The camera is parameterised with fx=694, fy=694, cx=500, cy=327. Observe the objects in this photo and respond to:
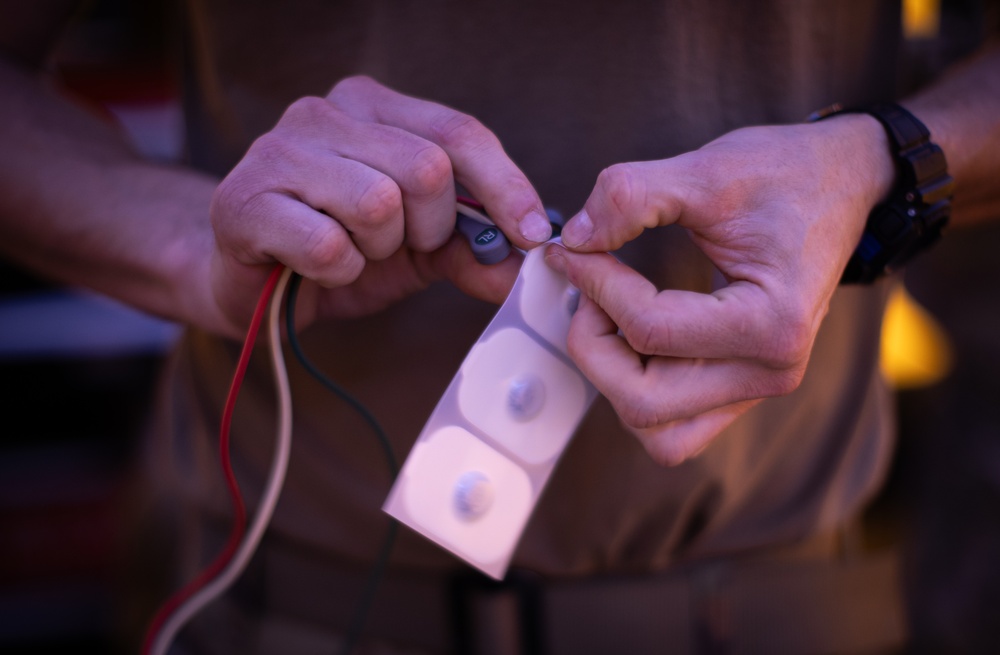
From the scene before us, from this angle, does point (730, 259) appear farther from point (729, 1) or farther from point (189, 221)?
point (189, 221)

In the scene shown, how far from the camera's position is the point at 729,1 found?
73 cm

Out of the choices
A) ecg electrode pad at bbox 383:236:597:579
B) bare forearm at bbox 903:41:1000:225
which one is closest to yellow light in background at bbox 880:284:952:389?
bare forearm at bbox 903:41:1000:225

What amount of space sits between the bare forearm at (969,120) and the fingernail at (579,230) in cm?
43

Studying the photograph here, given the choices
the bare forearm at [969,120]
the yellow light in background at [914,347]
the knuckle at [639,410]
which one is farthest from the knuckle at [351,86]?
the yellow light in background at [914,347]

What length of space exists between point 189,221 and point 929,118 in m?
0.82

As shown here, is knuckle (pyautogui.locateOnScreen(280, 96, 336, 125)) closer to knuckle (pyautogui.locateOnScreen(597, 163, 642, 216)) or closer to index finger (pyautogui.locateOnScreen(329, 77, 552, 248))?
index finger (pyautogui.locateOnScreen(329, 77, 552, 248))

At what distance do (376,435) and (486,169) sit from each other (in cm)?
34

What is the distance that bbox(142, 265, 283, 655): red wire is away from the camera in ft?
2.03

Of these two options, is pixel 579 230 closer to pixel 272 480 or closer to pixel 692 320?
pixel 692 320

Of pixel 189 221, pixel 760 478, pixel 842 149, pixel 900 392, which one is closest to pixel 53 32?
pixel 189 221

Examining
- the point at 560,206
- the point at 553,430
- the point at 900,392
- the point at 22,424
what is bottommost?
the point at 900,392

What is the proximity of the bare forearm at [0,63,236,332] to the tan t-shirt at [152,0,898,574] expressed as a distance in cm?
9

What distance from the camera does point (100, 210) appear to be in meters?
0.79

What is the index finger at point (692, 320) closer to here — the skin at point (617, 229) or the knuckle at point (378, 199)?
the skin at point (617, 229)
